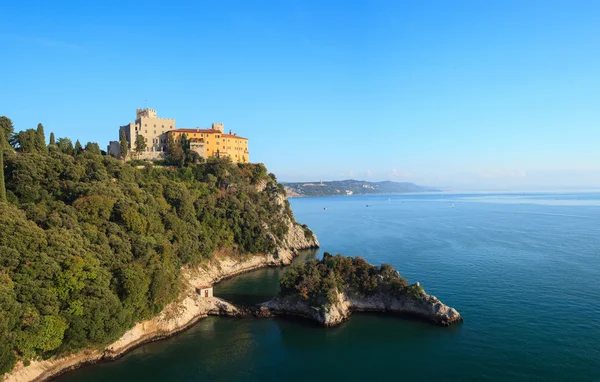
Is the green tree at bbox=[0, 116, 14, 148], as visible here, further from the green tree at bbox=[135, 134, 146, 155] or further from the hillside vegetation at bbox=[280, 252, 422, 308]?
the hillside vegetation at bbox=[280, 252, 422, 308]

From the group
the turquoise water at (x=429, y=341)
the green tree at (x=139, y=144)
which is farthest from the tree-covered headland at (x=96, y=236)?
the green tree at (x=139, y=144)

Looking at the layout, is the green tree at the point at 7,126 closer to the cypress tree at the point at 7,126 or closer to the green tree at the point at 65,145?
the cypress tree at the point at 7,126

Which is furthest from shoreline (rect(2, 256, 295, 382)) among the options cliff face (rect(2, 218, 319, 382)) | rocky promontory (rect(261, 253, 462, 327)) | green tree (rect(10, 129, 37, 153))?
green tree (rect(10, 129, 37, 153))

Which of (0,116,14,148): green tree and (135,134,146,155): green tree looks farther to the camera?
(135,134,146,155): green tree

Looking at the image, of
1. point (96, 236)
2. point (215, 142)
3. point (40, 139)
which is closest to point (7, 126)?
point (40, 139)

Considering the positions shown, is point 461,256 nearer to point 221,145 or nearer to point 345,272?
point 345,272

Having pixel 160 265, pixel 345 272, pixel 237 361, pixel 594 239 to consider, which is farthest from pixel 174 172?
pixel 594 239
